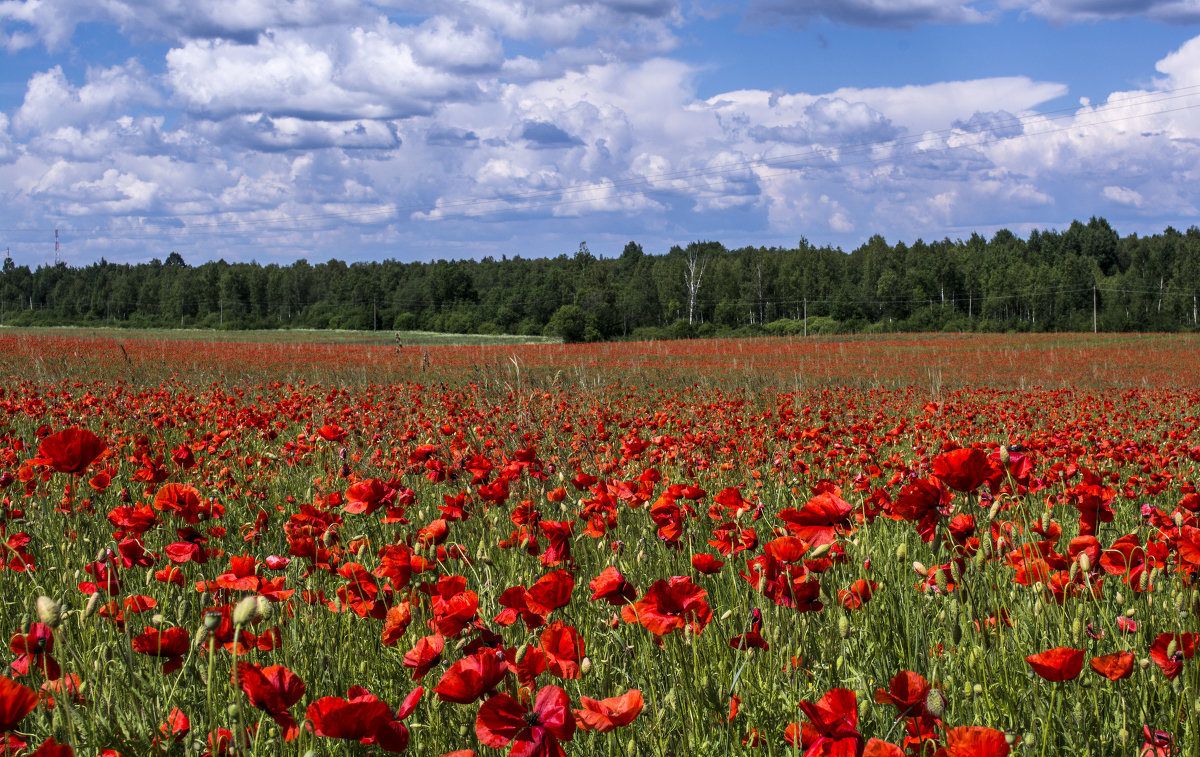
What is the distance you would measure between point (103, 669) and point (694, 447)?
3032 millimetres

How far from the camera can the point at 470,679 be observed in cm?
109

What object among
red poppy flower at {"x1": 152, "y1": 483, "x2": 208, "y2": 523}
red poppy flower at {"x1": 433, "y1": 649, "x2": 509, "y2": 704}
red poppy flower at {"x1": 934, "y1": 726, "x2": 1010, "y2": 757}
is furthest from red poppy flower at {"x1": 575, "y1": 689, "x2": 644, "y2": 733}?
red poppy flower at {"x1": 152, "y1": 483, "x2": 208, "y2": 523}

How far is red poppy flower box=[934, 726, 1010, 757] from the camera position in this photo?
0.86 metres

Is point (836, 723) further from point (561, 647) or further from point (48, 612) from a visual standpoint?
point (48, 612)

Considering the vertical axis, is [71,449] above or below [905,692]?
above

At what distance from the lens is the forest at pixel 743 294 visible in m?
70.2

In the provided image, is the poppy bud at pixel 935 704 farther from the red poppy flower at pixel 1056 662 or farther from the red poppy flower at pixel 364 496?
the red poppy flower at pixel 364 496

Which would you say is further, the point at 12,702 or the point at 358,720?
the point at 358,720

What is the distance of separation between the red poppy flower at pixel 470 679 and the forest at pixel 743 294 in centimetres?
5276

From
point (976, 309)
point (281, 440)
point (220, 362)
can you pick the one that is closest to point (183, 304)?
point (976, 309)

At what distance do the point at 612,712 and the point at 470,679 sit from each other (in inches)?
7.6

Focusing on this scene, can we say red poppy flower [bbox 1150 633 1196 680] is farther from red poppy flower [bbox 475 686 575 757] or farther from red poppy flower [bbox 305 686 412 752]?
red poppy flower [bbox 305 686 412 752]

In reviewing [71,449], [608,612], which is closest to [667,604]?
[608,612]

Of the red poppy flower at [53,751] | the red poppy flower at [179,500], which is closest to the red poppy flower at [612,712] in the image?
the red poppy flower at [53,751]
